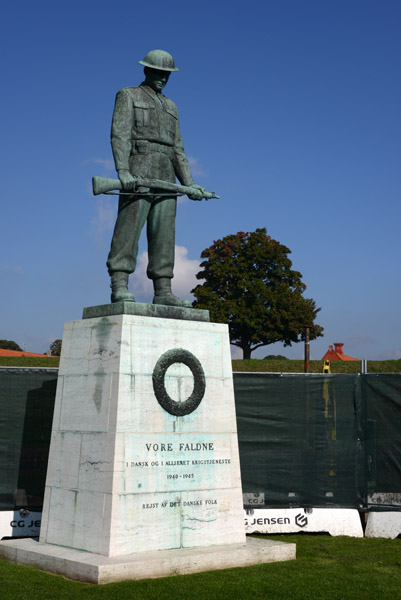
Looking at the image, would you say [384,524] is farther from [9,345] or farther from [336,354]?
[9,345]

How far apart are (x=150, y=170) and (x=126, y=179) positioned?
47 centimetres

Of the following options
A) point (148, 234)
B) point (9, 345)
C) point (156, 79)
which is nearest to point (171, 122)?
point (156, 79)

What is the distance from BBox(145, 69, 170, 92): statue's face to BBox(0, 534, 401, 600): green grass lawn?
570 cm

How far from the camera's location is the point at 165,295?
8.73 meters

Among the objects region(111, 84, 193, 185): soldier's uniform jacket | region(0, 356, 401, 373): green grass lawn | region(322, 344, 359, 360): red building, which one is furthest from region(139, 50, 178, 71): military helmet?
region(322, 344, 359, 360): red building

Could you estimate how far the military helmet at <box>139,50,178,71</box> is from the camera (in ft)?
28.5

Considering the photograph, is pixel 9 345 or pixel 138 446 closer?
pixel 138 446

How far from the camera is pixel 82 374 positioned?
8.00 m

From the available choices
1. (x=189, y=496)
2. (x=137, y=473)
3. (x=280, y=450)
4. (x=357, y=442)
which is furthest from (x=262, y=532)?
(x=137, y=473)

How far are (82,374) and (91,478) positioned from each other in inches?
45.7

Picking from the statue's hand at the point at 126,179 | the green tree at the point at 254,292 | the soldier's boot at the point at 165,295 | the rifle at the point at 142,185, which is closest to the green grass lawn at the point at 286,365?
the green tree at the point at 254,292

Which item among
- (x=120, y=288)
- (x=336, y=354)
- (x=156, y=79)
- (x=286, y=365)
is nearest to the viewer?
(x=120, y=288)

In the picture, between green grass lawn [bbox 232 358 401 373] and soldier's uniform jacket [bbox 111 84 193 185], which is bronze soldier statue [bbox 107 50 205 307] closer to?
soldier's uniform jacket [bbox 111 84 193 185]

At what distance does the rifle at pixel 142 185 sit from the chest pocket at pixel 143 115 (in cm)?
69
